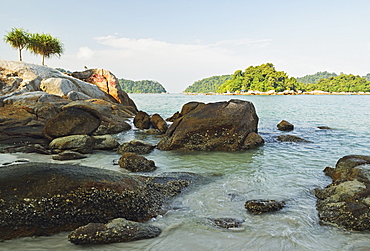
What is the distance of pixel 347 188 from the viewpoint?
5289 mm

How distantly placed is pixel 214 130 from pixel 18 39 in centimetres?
2683

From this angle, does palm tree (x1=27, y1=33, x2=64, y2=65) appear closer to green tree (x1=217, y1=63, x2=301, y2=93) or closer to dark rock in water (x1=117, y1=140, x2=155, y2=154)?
dark rock in water (x1=117, y1=140, x2=155, y2=154)

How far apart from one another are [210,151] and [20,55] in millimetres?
27014

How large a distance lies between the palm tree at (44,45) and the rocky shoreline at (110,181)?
→ 63.9ft

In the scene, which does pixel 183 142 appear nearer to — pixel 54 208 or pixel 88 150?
pixel 88 150

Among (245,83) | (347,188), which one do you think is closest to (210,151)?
(347,188)

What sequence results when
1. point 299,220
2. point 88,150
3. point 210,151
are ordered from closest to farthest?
1. point 299,220
2. point 88,150
3. point 210,151

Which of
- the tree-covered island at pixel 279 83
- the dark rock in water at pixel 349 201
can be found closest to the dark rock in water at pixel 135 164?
the dark rock in water at pixel 349 201

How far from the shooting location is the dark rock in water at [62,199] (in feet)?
12.7

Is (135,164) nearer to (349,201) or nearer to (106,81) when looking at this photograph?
(349,201)

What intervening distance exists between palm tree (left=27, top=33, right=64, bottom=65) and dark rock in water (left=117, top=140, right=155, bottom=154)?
25.6 meters

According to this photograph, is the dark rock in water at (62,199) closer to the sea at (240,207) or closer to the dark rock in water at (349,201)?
the sea at (240,207)

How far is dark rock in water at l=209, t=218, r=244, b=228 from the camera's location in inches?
175

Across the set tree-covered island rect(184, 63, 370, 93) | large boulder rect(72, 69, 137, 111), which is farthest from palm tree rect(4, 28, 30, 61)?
tree-covered island rect(184, 63, 370, 93)
